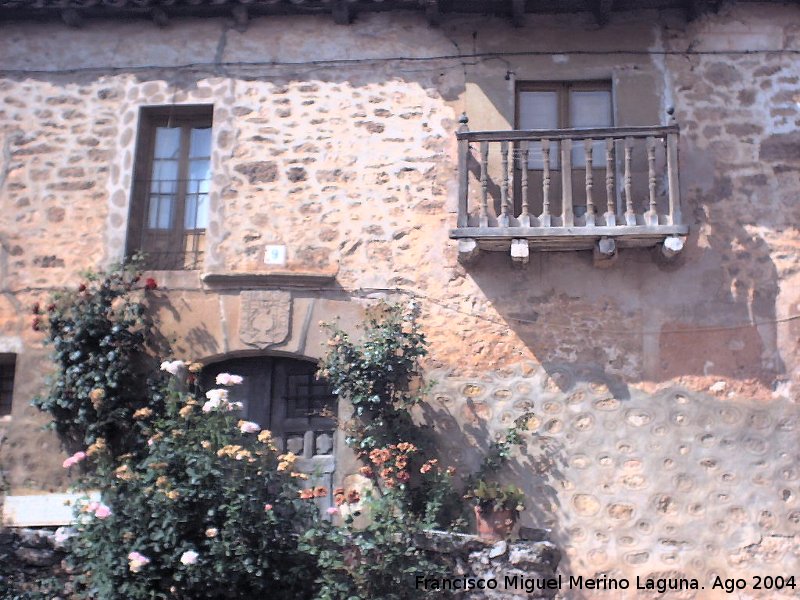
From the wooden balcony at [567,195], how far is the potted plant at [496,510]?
1737mm

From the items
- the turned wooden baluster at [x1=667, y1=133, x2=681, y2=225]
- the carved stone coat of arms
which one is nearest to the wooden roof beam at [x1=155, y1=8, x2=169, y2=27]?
the carved stone coat of arms

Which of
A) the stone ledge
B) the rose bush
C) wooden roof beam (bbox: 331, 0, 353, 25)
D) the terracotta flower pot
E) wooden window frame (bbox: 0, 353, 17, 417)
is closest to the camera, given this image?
the rose bush

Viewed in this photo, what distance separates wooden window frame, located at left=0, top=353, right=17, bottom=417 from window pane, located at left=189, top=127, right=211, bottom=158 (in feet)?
7.25

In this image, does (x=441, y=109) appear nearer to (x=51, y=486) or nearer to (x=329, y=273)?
(x=329, y=273)

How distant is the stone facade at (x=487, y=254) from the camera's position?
22.4 feet

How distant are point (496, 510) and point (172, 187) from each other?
3.80 metres

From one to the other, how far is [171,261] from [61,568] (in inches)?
105

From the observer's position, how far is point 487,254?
730 cm

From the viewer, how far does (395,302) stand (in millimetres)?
7250

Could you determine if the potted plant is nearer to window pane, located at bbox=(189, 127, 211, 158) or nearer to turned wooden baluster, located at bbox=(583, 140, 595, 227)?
turned wooden baluster, located at bbox=(583, 140, 595, 227)

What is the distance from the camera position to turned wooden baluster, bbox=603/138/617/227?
22.7ft

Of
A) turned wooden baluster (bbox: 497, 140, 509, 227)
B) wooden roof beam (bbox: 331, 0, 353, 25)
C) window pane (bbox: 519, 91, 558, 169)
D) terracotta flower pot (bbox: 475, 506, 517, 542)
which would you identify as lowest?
terracotta flower pot (bbox: 475, 506, 517, 542)

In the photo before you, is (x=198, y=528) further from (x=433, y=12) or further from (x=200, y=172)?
(x=433, y=12)

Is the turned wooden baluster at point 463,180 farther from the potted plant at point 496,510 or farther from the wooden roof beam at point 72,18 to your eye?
the wooden roof beam at point 72,18
